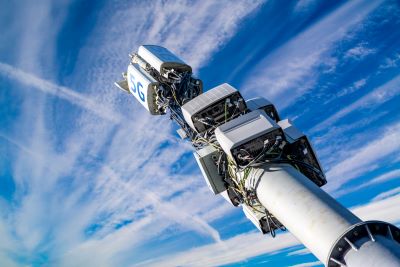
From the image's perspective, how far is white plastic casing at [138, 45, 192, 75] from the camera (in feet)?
85.5

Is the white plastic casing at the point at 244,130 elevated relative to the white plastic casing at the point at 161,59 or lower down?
lower down

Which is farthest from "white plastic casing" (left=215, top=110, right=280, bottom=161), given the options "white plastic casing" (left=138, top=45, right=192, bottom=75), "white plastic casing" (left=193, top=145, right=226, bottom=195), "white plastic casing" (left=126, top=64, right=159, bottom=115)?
"white plastic casing" (left=126, top=64, right=159, bottom=115)

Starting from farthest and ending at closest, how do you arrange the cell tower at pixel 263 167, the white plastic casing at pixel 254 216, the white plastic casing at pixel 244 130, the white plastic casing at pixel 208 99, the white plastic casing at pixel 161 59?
the white plastic casing at pixel 161 59 → the white plastic casing at pixel 254 216 → the white plastic casing at pixel 208 99 → the white plastic casing at pixel 244 130 → the cell tower at pixel 263 167

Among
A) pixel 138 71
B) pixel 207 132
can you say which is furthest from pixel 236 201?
pixel 138 71

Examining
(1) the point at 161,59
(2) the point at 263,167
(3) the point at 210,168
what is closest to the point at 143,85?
(1) the point at 161,59

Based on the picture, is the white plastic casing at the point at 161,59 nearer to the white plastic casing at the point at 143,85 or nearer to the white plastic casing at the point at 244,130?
the white plastic casing at the point at 143,85

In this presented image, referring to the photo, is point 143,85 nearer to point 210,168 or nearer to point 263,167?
point 210,168

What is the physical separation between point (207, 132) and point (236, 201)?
4721 mm


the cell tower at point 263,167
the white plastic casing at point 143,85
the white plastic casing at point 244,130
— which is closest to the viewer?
the cell tower at point 263,167

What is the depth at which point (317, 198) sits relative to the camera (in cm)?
1441

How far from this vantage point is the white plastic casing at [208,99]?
20766 millimetres

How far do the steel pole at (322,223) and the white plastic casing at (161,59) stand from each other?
40.7 feet

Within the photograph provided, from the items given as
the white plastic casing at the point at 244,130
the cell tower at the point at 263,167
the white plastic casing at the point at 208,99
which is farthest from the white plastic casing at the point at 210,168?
the white plastic casing at the point at 244,130

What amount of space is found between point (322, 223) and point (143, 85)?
18320mm
